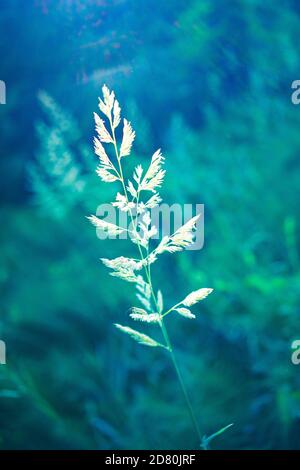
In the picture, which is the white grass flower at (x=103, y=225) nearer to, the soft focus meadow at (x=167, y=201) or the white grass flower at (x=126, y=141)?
the white grass flower at (x=126, y=141)

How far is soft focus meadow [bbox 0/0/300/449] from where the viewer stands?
114 cm

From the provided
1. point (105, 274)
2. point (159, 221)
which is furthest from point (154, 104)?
point (105, 274)

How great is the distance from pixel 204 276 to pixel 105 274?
1.17 ft

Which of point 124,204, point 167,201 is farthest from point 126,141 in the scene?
point 167,201

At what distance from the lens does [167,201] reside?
149cm

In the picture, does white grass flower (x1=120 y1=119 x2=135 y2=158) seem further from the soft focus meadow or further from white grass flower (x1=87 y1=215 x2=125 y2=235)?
the soft focus meadow

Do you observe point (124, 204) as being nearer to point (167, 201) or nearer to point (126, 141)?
point (126, 141)

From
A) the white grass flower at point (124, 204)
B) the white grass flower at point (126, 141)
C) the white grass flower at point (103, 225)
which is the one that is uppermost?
the white grass flower at point (126, 141)

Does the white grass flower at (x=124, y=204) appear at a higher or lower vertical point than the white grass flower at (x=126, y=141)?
lower

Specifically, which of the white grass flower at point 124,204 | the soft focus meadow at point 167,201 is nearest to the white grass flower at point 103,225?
the white grass flower at point 124,204

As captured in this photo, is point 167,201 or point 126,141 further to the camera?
point 167,201

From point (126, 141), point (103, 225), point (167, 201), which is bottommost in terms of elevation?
point (103, 225)

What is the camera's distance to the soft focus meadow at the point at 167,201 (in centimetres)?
114
